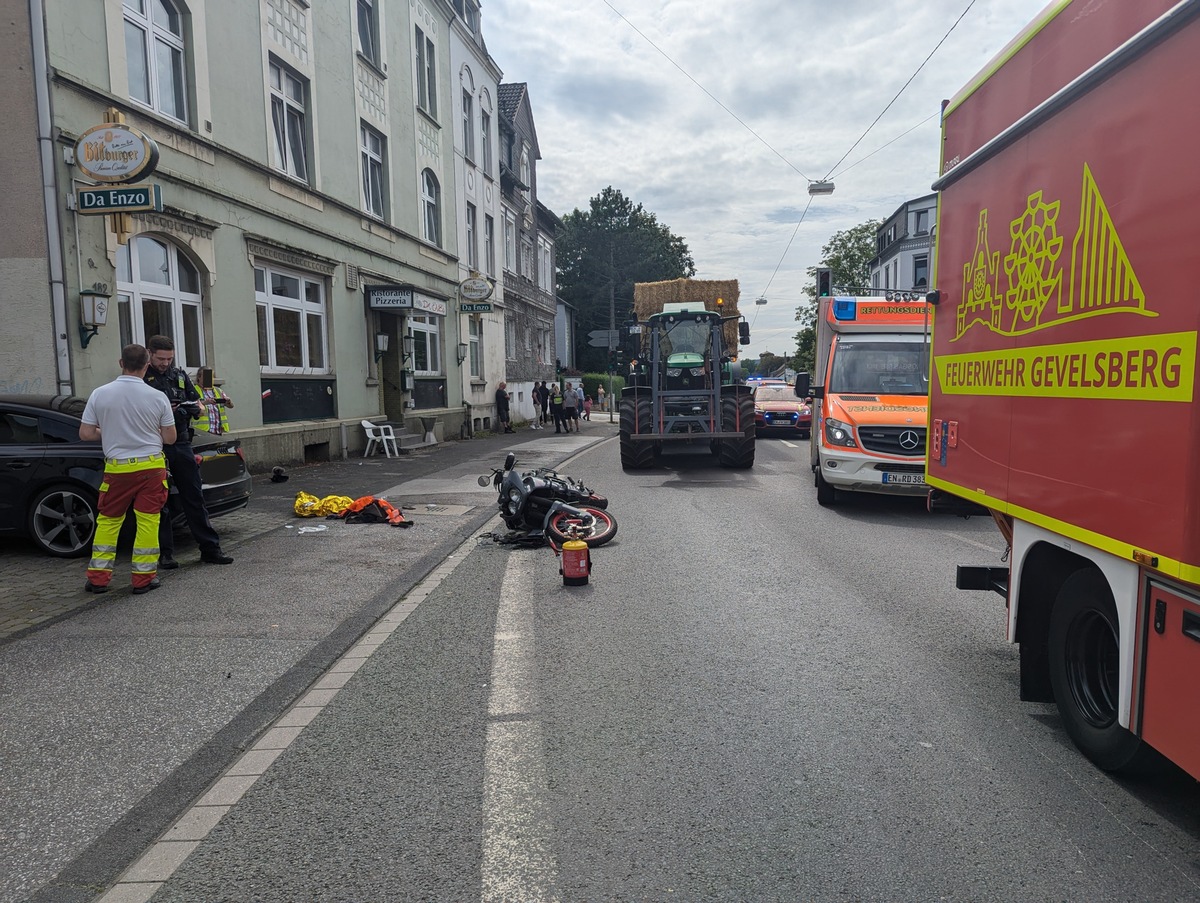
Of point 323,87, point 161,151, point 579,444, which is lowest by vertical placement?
point 579,444

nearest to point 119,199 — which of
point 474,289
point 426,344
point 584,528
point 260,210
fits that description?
point 260,210

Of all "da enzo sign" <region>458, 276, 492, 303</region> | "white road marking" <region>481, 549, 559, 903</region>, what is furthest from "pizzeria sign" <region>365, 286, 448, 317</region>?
"white road marking" <region>481, 549, 559, 903</region>

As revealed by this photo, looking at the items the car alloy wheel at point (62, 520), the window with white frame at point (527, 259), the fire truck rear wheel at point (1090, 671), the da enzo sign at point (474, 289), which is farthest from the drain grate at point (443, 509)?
the window with white frame at point (527, 259)

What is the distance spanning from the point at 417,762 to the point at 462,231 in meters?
25.4

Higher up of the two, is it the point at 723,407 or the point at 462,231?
the point at 462,231

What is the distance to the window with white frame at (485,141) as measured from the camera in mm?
29875

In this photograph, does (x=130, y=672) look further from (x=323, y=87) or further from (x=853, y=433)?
(x=323, y=87)

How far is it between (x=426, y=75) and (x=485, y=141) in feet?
20.4

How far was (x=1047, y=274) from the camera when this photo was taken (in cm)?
361

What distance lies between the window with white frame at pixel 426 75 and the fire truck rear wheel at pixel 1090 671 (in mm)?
23120

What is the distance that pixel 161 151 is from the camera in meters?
12.2

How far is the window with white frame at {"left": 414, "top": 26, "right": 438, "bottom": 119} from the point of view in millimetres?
23816

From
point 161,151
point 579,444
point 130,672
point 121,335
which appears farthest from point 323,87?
point 130,672

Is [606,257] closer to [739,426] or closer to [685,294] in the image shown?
[685,294]
